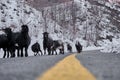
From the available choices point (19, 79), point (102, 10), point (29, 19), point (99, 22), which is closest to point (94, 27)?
point (99, 22)

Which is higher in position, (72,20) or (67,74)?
(67,74)

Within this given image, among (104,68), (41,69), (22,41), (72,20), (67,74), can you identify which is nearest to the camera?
(67,74)

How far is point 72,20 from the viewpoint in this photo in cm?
8781

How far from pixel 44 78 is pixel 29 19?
56869mm

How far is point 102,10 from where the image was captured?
102062 millimetres

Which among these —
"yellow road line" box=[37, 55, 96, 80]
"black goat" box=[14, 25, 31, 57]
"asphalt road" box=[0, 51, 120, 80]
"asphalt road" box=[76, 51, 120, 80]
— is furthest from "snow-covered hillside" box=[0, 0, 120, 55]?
"yellow road line" box=[37, 55, 96, 80]

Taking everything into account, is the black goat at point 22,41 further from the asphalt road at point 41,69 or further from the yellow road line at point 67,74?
the yellow road line at point 67,74

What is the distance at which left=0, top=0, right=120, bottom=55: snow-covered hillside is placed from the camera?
57.9 meters

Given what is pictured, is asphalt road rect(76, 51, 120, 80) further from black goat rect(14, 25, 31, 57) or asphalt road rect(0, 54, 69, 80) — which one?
black goat rect(14, 25, 31, 57)

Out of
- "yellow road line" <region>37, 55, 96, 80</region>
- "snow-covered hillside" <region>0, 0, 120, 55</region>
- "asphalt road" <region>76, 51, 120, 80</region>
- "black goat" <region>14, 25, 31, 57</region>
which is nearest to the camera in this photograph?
"yellow road line" <region>37, 55, 96, 80</region>

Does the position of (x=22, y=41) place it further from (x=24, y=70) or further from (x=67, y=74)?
(x=67, y=74)

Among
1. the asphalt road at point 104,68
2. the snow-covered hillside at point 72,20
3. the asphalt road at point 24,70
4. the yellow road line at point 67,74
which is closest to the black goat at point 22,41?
the asphalt road at point 104,68

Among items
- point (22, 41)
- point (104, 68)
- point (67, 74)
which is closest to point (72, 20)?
point (22, 41)

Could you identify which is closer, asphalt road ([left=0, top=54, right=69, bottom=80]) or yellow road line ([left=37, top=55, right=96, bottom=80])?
yellow road line ([left=37, top=55, right=96, bottom=80])
